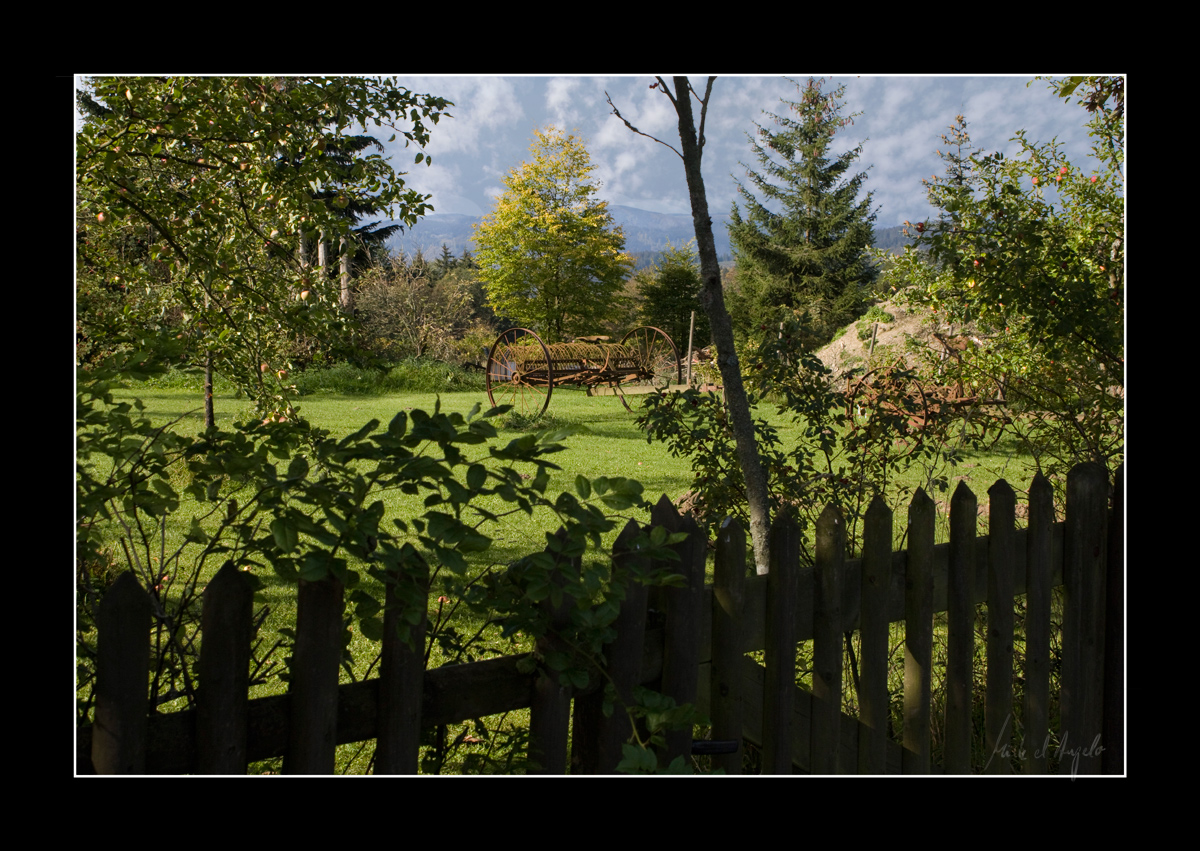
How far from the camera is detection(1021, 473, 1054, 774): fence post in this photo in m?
2.00

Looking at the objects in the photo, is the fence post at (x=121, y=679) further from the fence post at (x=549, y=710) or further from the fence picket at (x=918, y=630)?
the fence picket at (x=918, y=630)

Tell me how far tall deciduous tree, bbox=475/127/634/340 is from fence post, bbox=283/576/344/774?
24112 millimetres

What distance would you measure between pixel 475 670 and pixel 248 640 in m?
0.36

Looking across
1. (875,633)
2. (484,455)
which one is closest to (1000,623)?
(875,633)

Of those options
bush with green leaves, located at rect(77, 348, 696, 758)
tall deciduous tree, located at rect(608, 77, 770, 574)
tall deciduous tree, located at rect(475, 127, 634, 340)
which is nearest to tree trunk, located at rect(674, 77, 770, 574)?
tall deciduous tree, located at rect(608, 77, 770, 574)

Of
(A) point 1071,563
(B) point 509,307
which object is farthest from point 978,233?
(B) point 509,307

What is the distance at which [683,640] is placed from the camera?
4.70ft

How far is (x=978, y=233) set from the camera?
2609 mm

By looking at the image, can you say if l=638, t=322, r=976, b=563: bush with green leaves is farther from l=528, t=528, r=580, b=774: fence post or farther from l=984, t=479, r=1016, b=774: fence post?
l=528, t=528, r=580, b=774: fence post

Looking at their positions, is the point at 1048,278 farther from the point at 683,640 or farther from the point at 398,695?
the point at 398,695

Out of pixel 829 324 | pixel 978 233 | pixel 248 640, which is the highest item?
pixel 829 324

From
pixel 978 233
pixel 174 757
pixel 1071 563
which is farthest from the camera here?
pixel 978 233

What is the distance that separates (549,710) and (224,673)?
515 mm
